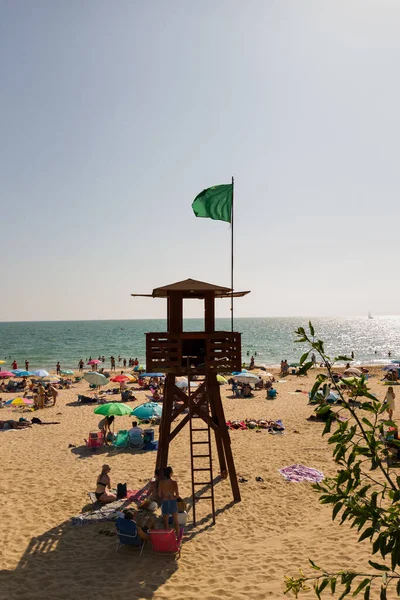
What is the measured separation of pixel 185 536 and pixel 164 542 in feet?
3.99

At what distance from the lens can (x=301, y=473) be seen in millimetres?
13906

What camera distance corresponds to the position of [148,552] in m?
9.42

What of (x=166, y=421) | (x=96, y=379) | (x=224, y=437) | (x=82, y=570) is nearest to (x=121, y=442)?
(x=166, y=421)

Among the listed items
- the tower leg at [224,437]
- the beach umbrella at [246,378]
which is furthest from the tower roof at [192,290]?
the beach umbrella at [246,378]

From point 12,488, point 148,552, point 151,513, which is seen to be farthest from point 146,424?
point 148,552

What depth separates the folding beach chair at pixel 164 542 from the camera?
909cm

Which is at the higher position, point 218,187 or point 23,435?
point 218,187

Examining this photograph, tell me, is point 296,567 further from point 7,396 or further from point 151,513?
point 7,396

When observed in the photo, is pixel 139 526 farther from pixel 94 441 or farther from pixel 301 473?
pixel 94 441

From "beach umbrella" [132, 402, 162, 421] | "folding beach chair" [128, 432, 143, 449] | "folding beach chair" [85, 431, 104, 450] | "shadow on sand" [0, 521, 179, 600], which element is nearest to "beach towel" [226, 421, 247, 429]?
"beach umbrella" [132, 402, 162, 421]

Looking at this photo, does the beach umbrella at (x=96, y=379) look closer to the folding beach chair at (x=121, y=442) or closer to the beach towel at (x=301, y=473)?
the folding beach chair at (x=121, y=442)

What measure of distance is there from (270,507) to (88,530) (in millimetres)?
4879

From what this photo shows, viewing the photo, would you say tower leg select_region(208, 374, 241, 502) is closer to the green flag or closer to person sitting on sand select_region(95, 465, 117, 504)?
person sitting on sand select_region(95, 465, 117, 504)

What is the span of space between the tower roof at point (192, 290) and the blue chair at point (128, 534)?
5.92 m
